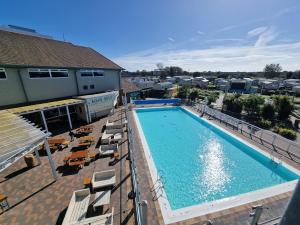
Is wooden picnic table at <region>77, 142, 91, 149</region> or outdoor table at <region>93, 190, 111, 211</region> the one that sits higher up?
outdoor table at <region>93, 190, 111, 211</region>

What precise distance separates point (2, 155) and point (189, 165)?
10466 millimetres

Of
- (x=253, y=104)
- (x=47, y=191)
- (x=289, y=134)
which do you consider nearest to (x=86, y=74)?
(x=47, y=191)

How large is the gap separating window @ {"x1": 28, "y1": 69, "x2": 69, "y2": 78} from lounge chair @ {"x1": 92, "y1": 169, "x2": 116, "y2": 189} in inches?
507

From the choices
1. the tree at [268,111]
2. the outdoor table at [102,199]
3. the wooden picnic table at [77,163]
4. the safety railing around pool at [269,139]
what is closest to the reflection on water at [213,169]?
the safety railing around pool at [269,139]

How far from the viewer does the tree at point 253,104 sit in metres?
21.4

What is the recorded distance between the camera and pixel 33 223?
6051mm

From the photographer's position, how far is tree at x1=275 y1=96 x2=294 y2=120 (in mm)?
19781

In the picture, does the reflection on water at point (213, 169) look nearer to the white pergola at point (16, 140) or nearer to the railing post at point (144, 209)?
the railing post at point (144, 209)

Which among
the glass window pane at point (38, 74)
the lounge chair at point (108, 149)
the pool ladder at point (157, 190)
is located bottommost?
the pool ladder at point (157, 190)

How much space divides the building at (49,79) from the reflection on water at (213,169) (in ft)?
42.1

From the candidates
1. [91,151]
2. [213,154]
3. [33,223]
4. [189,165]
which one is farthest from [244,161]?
[33,223]

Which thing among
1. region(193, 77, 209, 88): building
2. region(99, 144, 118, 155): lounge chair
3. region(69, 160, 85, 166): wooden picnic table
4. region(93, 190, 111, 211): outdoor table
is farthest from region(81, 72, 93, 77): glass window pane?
region(193, 77, 209, 88): building

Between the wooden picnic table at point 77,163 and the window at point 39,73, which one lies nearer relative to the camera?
the wooden picnic table at point 77,163

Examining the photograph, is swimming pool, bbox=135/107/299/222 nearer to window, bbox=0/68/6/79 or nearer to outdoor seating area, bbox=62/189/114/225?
outdoor seating area, bbox=62/189/114/225
